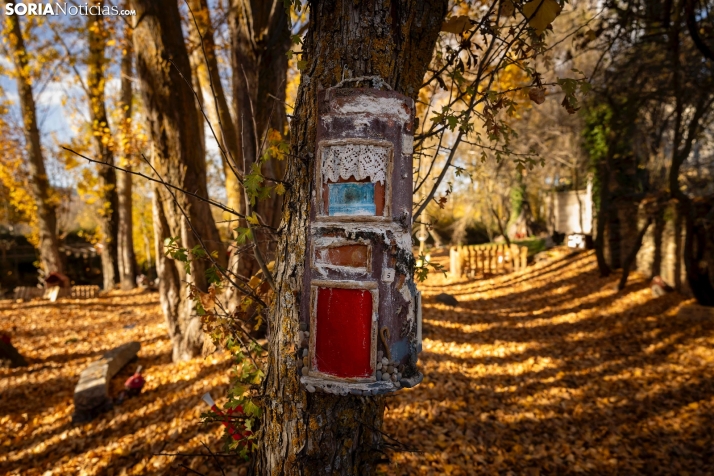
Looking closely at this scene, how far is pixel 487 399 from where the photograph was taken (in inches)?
207

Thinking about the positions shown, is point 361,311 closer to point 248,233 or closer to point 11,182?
point 248,233

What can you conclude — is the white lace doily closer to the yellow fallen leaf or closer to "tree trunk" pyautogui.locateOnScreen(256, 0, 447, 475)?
"tree trunk" pyautogui.locateOnScreen(256, 0, 447, 475)

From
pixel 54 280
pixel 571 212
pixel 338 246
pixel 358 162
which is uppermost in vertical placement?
pixel 571 212

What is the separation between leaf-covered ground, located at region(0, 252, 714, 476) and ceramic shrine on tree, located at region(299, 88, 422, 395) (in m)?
0.57

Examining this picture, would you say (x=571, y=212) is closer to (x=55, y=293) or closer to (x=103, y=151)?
(x=103, y=151)

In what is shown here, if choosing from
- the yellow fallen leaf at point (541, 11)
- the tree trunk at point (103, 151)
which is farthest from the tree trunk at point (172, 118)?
the tree trunk at point (103, 151)

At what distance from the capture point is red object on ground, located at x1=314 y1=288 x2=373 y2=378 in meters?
1.76

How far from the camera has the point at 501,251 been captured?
13891 mm

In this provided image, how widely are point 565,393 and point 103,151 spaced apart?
47.2 feet

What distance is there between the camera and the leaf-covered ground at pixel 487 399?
13.3 ft

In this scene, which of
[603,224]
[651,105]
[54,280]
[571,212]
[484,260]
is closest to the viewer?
[651,105]

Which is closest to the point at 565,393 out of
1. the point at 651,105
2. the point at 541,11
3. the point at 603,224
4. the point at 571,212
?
the point at 541,11

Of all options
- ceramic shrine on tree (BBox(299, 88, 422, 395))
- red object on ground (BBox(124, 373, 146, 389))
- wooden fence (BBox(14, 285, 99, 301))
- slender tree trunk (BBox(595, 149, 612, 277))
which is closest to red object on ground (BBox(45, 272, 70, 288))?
wooden fence (BBox(14, 285, 99, 301))

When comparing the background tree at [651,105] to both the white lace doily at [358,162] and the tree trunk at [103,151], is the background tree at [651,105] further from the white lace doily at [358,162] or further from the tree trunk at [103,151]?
the tree trunk at [103,151]
